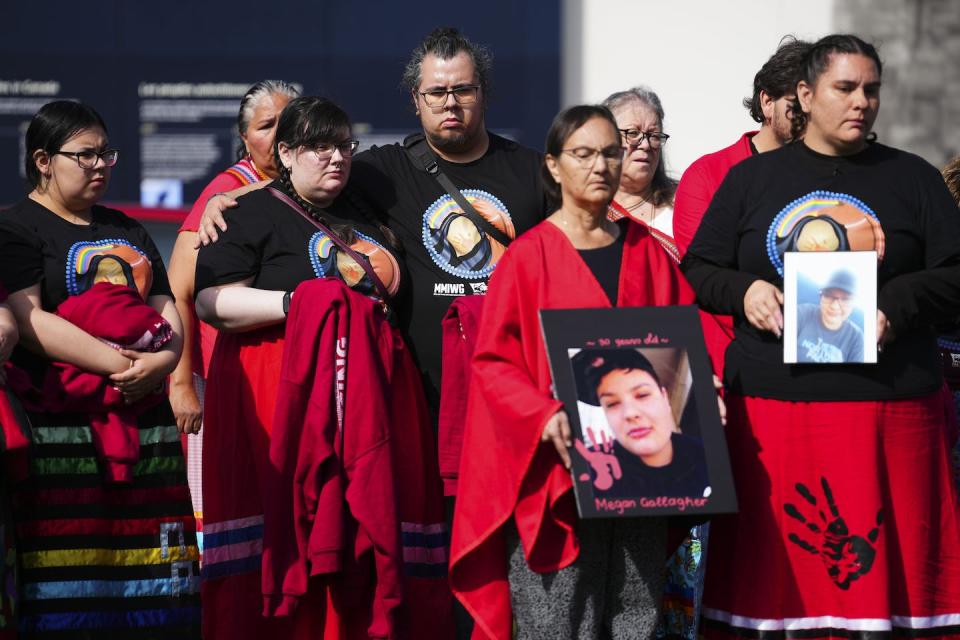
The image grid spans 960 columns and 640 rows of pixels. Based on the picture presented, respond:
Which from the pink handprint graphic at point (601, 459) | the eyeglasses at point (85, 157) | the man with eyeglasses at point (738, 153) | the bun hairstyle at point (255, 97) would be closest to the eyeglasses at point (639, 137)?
the man with eyeglasses at point (738, 153)

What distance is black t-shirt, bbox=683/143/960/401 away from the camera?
369 cm

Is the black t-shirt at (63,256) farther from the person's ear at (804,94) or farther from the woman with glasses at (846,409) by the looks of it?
the person's ear at (804,94)

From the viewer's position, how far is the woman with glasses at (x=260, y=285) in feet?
14.1

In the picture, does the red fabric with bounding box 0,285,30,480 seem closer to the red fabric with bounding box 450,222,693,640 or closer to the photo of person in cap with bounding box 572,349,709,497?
the red fabric with bounding box 450,222,693,640

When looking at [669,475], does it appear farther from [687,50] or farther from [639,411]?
[687,50]

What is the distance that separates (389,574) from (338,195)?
4.04 ft

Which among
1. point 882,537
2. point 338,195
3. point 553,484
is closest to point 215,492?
point 338,195

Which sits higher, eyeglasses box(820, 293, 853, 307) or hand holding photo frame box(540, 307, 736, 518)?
eyeglasses box(820, 293, 853, 307)

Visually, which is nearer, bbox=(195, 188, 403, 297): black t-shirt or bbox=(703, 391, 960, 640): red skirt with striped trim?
bbox=(703, 391, 960, 640): red skirt with striped trim

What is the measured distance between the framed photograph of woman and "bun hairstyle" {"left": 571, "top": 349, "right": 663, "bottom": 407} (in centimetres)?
42

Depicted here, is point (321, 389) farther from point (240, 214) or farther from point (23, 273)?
point (23, 273)

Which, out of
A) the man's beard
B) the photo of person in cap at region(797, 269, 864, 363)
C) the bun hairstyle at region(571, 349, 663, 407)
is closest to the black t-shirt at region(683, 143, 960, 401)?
the photo of person in cap at region(797, 269, 864, 363)

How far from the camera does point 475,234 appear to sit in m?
4.41

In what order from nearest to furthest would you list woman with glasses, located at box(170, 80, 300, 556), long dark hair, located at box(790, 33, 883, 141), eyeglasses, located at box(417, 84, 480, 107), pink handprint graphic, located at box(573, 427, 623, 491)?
pink handprint graphic, located at box(573, 427, 623, 491) < long dark hair, located at box(790, 33, 883, 141) < eyeglasses, located at box(417, 84, 480, 107) < woman with glasses, located at box(170, 80, 300, 556)
